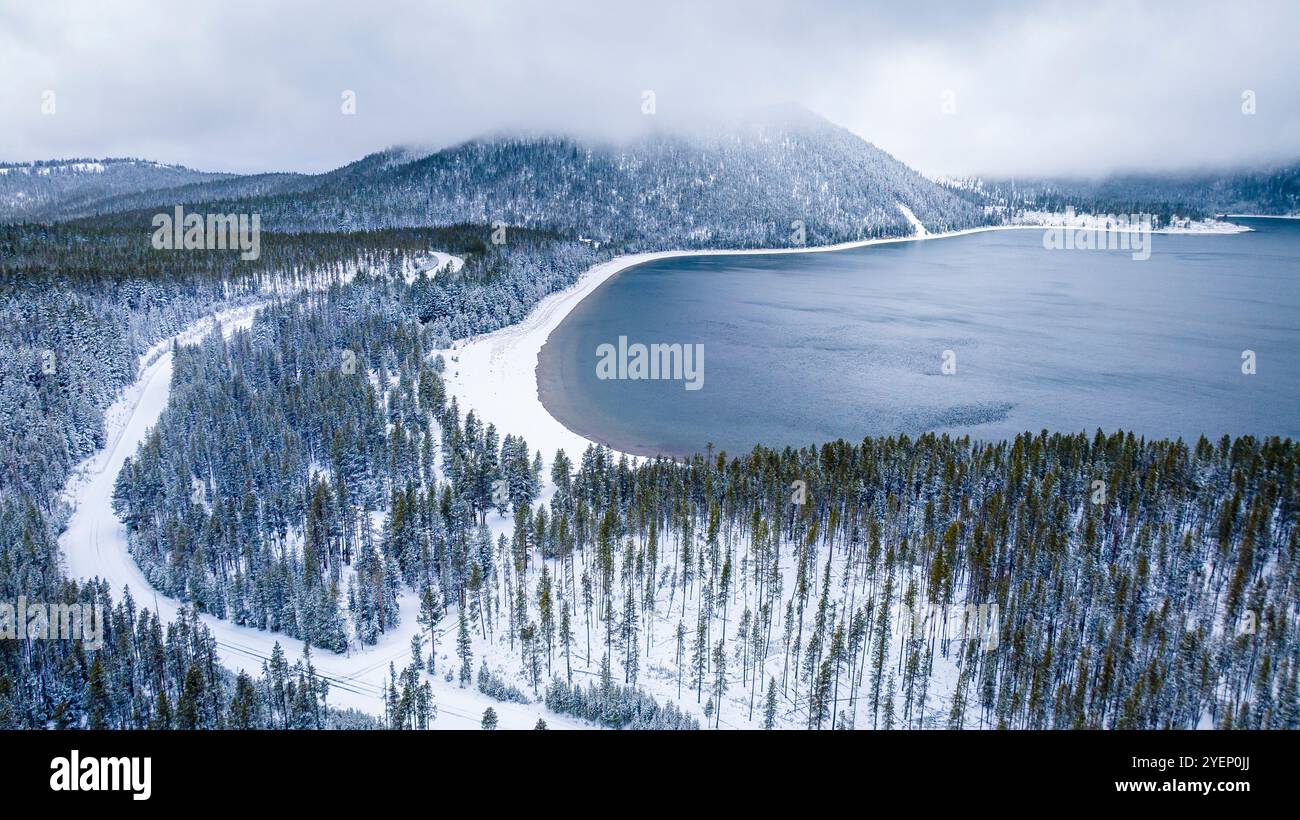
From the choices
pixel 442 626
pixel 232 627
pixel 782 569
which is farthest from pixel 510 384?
pixel 782 569

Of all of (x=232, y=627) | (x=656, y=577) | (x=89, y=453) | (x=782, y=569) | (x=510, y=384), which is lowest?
(x=232, y=627)

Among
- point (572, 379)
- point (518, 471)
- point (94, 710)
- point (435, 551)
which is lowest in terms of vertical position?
point (94, 710)

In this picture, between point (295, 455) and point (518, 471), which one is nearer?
point (518, 471)

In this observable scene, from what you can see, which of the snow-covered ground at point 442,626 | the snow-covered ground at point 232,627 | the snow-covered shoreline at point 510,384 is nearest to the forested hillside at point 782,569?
the snow-covered ground at point 442,626

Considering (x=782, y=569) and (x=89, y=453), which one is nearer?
(x=782, y=569)

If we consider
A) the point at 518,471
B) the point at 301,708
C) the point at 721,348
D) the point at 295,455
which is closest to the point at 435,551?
the point at 518,471

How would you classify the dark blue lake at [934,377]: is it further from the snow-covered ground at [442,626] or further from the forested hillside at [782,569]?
the forested hillside at [782,569]

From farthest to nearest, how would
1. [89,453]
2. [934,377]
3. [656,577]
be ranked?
[934,377] < [89,453] < [656,577]

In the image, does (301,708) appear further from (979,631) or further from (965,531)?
(965,531)

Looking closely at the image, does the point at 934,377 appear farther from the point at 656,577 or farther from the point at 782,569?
the point at 656,577
